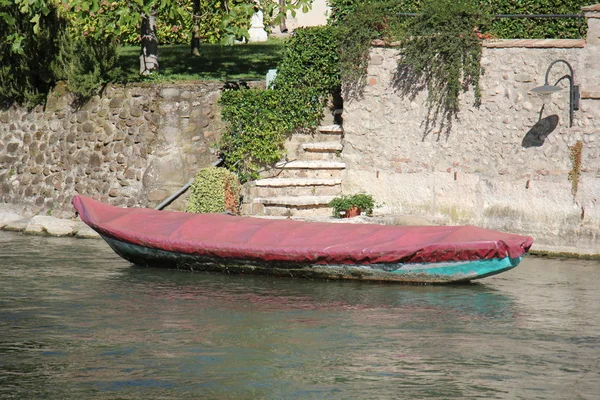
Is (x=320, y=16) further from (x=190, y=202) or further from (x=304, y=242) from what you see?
(x=304, y=242)

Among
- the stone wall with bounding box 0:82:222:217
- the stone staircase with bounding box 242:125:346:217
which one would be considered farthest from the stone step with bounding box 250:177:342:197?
the stone wall with bounding box 0:82:222:217

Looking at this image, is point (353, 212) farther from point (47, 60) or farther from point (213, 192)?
point (47, 60)

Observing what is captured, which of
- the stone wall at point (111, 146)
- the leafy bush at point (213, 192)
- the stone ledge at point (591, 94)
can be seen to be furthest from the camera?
the stone wall at point (111, 146)

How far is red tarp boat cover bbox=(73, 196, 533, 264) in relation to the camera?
13.2 meters

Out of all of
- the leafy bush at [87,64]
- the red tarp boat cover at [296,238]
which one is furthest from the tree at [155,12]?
the red tarp boat cover at [296,238]

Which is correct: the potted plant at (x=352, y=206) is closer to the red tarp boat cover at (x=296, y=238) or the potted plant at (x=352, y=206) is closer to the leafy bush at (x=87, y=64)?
the red tarp boat cover at (x=296, y=238)

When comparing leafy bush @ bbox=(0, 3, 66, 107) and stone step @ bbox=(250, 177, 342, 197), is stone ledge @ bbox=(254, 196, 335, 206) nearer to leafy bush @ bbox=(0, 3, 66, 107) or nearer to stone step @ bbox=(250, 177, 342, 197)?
stone step @ bbox=(250, 177, 342, 197)

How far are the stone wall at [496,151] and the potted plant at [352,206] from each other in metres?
0.31

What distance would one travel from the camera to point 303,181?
57.6ft

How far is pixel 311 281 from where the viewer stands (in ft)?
46.5

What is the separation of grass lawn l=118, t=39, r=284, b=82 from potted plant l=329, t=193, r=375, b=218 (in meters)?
3.44

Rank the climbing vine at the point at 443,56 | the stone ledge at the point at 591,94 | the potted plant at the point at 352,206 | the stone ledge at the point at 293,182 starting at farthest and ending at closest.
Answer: the stone ledge at the point at 293,182, the potted plant at the point at 352,206, the climbing vine at the point at 443,56, the stone ledge at the point at 591,94

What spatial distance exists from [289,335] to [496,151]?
6.59 m

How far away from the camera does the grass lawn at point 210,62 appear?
19712 millimetres
